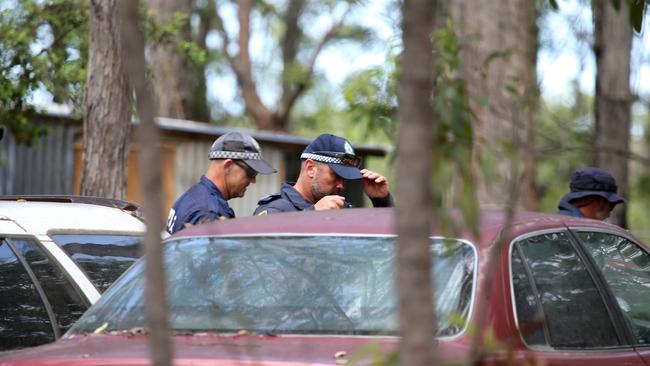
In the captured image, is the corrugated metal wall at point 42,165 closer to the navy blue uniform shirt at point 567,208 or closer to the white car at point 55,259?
the navy blue uniform shirt at point 567,208

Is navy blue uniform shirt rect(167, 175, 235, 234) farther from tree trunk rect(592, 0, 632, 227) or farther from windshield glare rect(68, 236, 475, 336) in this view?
tree trunk rect(592, 0, 632, 227)

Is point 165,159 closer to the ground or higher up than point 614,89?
closer to the ground

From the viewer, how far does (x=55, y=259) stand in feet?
18.5

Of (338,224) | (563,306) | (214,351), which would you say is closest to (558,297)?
(563,306)

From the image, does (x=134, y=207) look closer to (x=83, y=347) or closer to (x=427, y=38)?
(x=83, y=347)

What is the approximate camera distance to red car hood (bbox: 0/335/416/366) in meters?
3.78

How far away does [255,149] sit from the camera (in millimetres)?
7152

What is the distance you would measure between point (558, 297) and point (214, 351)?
4.91 feet

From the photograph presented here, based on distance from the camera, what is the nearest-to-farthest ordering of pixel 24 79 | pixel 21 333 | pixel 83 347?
pixel 83 347 < pixel 21 333 < pixel 24 79

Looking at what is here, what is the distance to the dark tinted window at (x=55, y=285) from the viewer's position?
5465 mm

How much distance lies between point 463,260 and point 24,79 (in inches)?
285

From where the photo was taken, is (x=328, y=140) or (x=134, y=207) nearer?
(x=134, y=207)

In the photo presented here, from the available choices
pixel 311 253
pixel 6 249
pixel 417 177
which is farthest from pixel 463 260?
pixel 6 249

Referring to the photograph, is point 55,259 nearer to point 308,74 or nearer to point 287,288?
point 287,288
